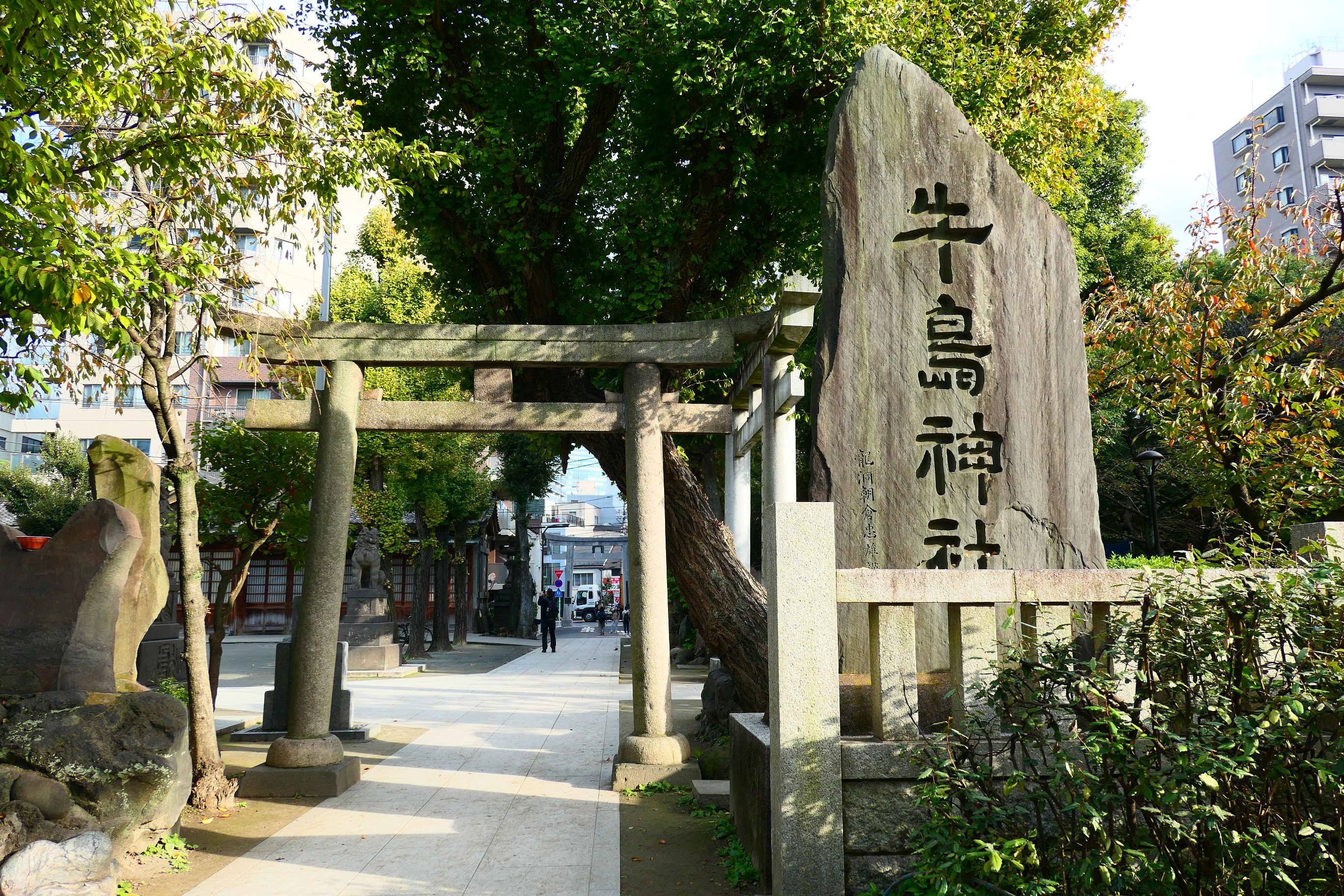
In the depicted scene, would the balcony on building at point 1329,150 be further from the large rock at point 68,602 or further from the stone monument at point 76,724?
the stone monument at point 76,724

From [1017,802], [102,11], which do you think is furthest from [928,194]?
[102,11]

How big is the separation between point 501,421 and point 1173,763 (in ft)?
20.5

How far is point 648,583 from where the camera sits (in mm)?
7992

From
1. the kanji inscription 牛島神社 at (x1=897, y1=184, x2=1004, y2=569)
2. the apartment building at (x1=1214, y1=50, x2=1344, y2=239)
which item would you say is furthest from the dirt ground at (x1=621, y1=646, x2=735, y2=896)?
the apartment building at (x1=1214, y1=50, x2=1344, y2=239)

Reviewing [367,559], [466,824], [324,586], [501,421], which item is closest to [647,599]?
[501,421]

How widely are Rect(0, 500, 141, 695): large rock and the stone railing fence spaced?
4.64 m

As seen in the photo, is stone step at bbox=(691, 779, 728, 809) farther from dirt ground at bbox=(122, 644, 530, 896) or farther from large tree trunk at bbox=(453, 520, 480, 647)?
large tree trunk at bbox=(453, 520, 480, 647)

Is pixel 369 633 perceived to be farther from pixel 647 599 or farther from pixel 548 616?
pixel 647 599

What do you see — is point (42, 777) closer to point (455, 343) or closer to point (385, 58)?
point (455, 343)

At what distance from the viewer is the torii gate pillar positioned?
25.7 ft

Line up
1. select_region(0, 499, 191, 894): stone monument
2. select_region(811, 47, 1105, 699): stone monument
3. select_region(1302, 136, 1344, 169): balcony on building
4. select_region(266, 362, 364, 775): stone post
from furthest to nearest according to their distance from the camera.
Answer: select_region(1302, 136, 1344, 169): balcony on building
select_region(266, 362, 364, 775): stone post
select_region(811, 47, 1105, 699): stone monument
select_region(0, 499, 191, 894): stone monument

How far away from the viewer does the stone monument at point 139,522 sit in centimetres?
704

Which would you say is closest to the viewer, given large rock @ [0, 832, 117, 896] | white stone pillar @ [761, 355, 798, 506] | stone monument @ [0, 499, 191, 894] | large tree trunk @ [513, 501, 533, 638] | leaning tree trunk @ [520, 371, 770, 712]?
large rock @ [0, 832, 117, 896]

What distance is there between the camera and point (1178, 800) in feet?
10.2
